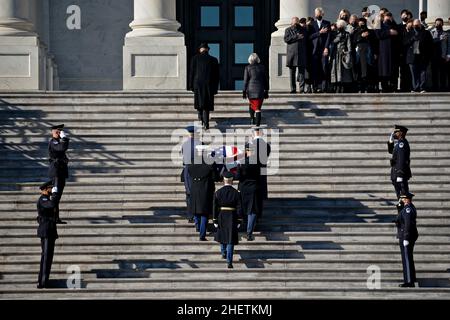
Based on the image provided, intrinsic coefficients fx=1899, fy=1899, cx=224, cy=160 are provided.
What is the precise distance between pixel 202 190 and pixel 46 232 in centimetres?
326

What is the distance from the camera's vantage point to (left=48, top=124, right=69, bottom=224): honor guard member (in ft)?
119

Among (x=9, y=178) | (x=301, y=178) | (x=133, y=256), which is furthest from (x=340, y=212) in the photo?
(x=9, y=178)

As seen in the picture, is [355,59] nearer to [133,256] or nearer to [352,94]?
[352,94]

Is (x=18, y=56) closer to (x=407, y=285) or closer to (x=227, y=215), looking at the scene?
(x=227, y=215)

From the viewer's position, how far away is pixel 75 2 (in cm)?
5050

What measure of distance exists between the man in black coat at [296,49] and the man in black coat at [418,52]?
7.51ft

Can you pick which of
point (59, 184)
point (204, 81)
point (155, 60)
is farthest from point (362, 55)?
point (59, 184)

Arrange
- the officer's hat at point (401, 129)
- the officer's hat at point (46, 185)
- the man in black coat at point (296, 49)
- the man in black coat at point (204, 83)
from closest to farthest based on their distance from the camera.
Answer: the officer's hat at point (46, 185) → the officer's hat at point (401, 129) → the man in black coat at point (204, 83) → the man in black coat at point (296, 49)

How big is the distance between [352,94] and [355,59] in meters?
1.70

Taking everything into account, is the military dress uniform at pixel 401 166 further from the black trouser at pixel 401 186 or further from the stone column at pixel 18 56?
the stone column at pixel 18 56

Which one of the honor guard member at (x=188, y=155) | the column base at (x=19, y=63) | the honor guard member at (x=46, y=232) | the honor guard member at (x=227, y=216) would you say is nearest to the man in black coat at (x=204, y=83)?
the honor guard member at (x=188, y=155)

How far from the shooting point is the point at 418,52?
4241 centimetres

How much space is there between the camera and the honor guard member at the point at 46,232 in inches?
1341

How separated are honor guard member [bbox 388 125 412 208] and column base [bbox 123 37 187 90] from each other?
8.81 m
